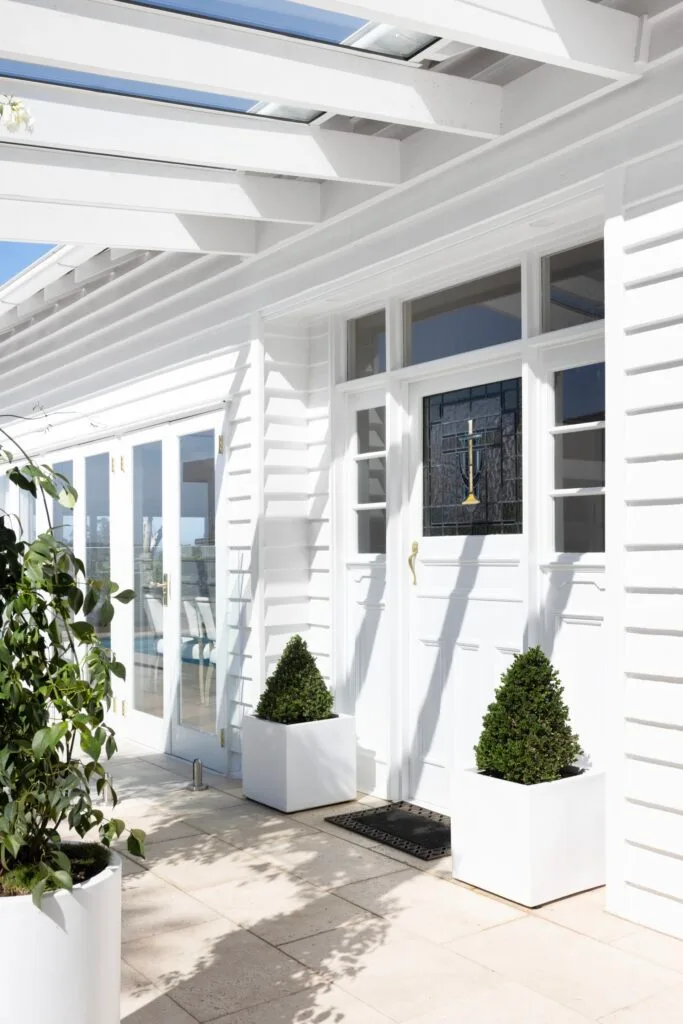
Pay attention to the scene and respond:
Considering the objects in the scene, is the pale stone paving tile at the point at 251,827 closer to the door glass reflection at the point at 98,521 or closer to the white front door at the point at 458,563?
the white front door at the point at 458,563

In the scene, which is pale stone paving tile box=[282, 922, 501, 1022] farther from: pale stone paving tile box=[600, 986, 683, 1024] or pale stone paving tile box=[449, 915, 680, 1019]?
pale stone paving tile box=[600, 986, 683, 1024]

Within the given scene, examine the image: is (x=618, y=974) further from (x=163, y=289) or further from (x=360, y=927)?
(x=163, y=289)

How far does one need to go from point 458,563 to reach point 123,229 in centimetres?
236

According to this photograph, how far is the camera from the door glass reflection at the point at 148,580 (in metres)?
6.55

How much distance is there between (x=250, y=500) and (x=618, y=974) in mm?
3240

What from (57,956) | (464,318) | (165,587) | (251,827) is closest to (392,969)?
(57,956)

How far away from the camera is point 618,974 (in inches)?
118

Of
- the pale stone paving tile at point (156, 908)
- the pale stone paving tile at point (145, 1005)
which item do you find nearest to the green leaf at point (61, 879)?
the pale stone paving tile at point (145, 1005)

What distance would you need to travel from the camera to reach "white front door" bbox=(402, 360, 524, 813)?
439 cm

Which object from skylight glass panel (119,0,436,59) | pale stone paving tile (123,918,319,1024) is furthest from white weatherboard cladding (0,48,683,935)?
pale stone paving tile (123,918,319,1024)

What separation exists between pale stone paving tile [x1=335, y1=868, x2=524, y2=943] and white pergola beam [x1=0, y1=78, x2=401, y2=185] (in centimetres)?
282

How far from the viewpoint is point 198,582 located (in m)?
6.13

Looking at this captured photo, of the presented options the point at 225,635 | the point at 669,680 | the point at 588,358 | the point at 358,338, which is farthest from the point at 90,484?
the point at 669,680

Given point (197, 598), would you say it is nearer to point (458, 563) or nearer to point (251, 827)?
point (251, 827)
